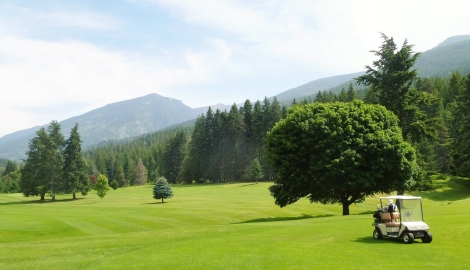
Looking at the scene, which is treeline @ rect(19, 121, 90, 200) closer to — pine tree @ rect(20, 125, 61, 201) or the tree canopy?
pine tree @ rect(20, 125, 61, 201)

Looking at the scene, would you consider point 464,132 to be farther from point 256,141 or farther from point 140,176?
point 140,176

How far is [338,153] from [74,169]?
230 feet

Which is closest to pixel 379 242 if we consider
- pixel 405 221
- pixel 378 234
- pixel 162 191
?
pixel 378 234

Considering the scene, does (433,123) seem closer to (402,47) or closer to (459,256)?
(402,47)

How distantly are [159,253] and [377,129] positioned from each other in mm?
28410

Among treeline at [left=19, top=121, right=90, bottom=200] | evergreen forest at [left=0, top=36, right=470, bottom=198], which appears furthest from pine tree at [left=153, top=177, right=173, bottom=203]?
treeline at [left=19, top=121, right=90, bottom=200]

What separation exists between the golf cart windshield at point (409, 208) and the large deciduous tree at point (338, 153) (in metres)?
16.9

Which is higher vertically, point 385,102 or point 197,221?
point 385,102

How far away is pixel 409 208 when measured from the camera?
19.0 m

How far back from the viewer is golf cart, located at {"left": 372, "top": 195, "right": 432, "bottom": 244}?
18.5 m

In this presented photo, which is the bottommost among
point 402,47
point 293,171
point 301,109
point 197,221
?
point 197,221

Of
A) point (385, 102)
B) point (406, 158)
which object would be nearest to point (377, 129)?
point (406, 158)

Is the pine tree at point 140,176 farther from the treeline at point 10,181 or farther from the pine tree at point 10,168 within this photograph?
the pine tree at point 10,168

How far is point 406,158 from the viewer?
39094 millimetres
